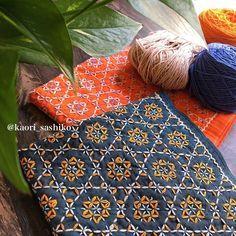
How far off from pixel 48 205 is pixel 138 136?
7.0 inches

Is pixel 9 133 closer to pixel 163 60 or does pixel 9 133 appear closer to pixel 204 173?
pixel 204 173

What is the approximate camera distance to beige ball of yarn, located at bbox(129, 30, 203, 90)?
0.64m

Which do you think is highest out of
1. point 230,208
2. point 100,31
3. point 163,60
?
point 100,31

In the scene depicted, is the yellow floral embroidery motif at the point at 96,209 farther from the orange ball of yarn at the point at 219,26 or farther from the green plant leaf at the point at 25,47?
the orange ball of yarn at the point at 219,26

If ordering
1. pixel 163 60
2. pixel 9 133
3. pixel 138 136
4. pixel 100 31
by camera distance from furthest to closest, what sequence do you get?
pixel 163 60, pixel 138 136, pixel 100 31, pixel 9 133

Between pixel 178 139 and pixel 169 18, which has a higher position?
pixel 169 18

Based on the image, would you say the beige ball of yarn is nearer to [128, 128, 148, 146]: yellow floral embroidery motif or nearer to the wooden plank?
A: [128, 128, 148, 146]: yellow floral embroidery motif

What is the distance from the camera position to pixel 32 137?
1.68ft

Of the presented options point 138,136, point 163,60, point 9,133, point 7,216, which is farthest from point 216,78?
point 9,133

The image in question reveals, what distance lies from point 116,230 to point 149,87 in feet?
1.05

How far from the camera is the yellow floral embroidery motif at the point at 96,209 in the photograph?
1.43 ft

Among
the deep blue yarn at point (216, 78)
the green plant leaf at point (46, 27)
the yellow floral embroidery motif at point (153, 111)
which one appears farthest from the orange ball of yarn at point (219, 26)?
the green plant leaf at point (46, 27)

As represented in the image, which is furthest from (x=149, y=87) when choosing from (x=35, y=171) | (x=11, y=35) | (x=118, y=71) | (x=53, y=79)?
(x=11, y=35)

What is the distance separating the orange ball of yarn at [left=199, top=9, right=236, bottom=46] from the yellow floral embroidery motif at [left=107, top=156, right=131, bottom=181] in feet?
1.29
